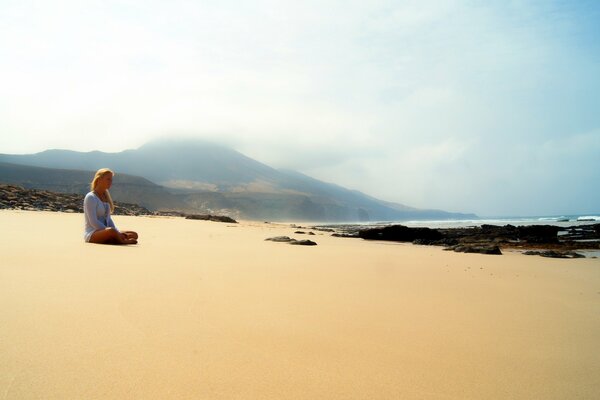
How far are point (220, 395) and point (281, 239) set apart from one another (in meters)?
7.41

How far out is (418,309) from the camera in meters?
2.50

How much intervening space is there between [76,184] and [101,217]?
70270 millimetres

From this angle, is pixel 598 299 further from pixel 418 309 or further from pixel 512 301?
pixel 418 309

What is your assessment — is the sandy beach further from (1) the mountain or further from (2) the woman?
(1) the mountain

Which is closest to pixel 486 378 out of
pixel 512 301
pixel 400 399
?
pixel 400 399

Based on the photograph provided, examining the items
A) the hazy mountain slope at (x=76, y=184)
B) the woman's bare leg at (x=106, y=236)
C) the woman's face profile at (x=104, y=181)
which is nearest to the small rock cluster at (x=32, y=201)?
the woman's face profile at (x=104, y=181)

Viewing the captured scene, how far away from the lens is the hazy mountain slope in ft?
205

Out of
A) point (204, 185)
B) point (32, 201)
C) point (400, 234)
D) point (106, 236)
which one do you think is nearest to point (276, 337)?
point (106, 236)

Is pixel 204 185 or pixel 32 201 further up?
pixel 204 185

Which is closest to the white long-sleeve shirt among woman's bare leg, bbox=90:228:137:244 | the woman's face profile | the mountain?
woman's bare leg, bbox=90:228:137:244

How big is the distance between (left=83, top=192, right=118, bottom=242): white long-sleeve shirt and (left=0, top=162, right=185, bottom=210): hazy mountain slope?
194 ft

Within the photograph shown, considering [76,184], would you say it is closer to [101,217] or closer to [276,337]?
[101,217]

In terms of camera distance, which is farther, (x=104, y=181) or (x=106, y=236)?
(x=104, y=181)

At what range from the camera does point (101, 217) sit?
19.0 feet
